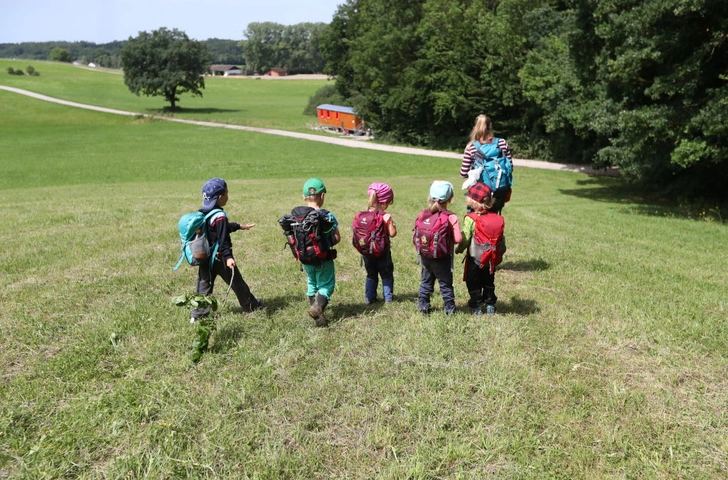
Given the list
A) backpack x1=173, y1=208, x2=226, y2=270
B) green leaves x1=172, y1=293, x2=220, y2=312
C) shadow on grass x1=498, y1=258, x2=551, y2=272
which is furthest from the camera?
shadow on grass x1=498, y1=258, x2=551, y2=272

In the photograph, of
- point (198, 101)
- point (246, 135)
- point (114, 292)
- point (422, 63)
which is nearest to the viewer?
point (114, 292)

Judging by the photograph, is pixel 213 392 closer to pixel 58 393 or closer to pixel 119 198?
pixel 58 393

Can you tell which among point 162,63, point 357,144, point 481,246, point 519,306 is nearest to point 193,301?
point 481,246

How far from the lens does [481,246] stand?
18.2 ft

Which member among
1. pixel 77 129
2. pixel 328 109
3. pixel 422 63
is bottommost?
pixel 77 129

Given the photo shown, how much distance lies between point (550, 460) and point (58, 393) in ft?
12.0

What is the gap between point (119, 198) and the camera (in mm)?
15273

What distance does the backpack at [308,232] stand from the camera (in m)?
5.30

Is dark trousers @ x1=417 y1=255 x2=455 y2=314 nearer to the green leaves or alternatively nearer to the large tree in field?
the green leaves

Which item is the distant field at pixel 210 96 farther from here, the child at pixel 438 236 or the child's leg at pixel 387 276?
the child at pixel 438 236

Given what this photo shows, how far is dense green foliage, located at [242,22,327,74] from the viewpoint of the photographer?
518 ft

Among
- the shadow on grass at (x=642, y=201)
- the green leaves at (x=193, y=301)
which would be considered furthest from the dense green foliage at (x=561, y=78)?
the green leaves at (x=193, y=301)

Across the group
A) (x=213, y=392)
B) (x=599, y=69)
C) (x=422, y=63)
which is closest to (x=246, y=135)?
(x=422, y=63)

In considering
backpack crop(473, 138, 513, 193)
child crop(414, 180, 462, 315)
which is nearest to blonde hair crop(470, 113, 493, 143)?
backpack crop(473, 138, 513, 193)
